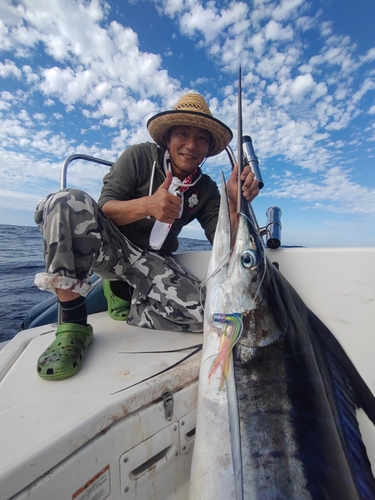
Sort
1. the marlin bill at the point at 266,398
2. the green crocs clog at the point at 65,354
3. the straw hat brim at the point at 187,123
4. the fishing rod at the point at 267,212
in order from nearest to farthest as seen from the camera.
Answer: the marlin bill at the point at 266,398
the green crocs clog at the point at 65,354
the fishing rod at the point at 267,212
the straw hat brim at the point at 187,123

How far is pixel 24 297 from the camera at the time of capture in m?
5.56

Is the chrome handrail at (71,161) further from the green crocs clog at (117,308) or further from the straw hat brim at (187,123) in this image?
the green crocs clog at (117,308)

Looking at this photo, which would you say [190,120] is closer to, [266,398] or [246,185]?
[246,185]

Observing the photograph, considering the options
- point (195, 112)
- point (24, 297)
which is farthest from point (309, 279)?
point (24, 297)

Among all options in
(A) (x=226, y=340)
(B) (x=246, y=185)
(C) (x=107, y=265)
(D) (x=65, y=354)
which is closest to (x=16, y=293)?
(C) (x=107, y=265)

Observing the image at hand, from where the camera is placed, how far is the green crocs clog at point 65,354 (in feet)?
3.65

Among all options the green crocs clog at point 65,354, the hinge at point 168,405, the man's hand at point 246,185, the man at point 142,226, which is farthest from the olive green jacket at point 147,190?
the hinge at point 168,405

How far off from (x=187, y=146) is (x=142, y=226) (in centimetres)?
67

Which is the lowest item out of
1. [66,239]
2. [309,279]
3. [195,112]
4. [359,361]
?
[359,361]

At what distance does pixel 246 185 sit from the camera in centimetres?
155

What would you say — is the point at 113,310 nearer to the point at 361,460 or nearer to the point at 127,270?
the point at 127,270

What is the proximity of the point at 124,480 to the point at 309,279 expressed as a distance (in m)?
1.27

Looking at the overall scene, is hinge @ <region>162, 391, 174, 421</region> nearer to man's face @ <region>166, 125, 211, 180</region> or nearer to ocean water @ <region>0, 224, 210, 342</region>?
man's face @ <region>166, 125, 211, 180</region>

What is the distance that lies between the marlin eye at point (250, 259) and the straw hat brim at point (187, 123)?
4.04ft
